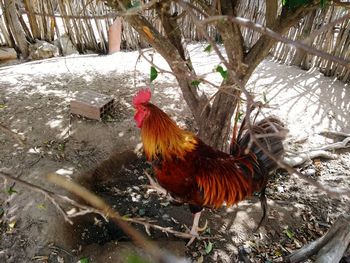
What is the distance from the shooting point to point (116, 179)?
3580mm

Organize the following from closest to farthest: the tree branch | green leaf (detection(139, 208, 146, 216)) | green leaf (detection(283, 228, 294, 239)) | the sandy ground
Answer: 1. the tree branch
2. the sandy ground
3. green leaf (detection(283, 228, 294, 239))
4. green leaf (detection(139, 208, 146, 216))

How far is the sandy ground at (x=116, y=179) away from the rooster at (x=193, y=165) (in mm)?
529

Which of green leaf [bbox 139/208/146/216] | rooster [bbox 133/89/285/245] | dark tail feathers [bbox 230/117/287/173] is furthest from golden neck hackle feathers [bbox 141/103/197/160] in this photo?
green leaf [bbox 139/208/146/216]

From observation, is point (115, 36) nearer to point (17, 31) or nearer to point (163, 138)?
point (17, 31)

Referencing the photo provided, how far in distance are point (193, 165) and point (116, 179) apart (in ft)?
4.20

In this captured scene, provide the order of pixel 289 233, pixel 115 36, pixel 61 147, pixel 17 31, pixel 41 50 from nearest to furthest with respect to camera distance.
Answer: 1. pixel 289 233
2. pixel 61 147
3. pixel 17 31
4. pixel 41 50
5. pixel 115 36

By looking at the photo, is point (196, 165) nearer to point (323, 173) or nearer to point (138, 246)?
point (138, 246)

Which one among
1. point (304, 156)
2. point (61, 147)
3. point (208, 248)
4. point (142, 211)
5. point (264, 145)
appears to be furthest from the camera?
point (304, 156)

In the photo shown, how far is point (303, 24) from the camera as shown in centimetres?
608

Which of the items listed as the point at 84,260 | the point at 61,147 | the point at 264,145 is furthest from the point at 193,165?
the point at 61,147

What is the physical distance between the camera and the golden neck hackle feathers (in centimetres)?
262

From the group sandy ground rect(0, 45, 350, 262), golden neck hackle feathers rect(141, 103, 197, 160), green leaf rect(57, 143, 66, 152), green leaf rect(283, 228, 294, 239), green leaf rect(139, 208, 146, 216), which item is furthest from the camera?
green leaf rect(57, 143, 66, 152)

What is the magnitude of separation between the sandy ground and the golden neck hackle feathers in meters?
0.55

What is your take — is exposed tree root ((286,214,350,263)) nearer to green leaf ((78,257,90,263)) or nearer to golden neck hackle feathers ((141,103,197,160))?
golden neck hackle feathers ((141,103,197,160))
